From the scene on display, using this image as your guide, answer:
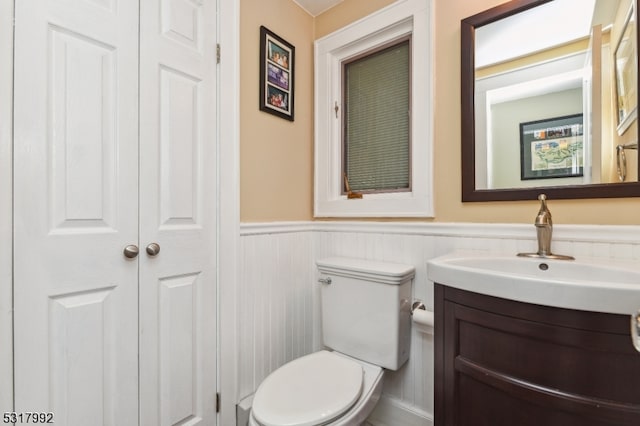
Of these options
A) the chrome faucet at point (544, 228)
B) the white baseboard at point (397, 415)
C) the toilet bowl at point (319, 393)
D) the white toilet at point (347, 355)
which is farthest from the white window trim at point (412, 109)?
the white baseboard at point (397, 415)

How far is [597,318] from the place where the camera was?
68 cm

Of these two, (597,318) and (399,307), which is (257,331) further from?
(597,318)

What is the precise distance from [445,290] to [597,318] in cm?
35

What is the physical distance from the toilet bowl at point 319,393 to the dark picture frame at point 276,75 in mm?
1194

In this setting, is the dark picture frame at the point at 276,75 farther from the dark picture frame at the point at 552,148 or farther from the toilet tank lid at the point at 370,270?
the dark picture frame at the point at 552,148

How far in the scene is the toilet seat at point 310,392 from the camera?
36.8 inches

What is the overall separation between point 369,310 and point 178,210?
0.90 meters

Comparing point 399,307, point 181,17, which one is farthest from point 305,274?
Result: point 181,17

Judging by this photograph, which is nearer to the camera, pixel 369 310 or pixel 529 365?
pixel 529 365

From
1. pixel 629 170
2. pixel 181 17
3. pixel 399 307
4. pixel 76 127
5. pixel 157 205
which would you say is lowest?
pixel 399 307

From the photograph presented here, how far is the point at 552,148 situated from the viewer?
111cm

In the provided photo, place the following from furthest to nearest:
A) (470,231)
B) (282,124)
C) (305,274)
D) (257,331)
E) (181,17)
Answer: (305,274)
(282,124)
(257,331)
(470,231)
(181,17)

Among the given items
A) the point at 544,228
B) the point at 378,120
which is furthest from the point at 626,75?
the point at 378,120

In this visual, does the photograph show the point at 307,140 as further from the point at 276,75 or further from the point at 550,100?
the point at 550,100
